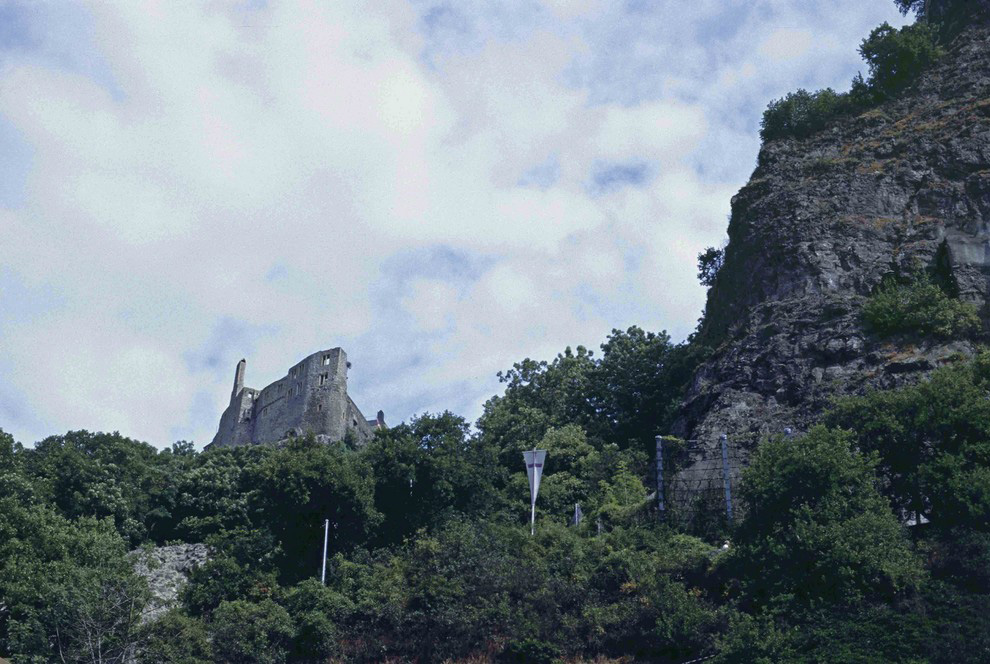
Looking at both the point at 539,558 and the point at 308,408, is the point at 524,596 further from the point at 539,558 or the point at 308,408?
the point at 308,408

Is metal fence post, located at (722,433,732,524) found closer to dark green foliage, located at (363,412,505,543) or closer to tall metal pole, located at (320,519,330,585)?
dark green foliage, located at (363,412,505,543)

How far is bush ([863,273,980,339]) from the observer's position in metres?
32.2

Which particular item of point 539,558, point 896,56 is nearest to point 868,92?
point 896,56

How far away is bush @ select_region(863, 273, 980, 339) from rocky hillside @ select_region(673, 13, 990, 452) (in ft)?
1.10

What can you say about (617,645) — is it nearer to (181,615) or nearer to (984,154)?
(181,615)

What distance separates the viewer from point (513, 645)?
80.1ft

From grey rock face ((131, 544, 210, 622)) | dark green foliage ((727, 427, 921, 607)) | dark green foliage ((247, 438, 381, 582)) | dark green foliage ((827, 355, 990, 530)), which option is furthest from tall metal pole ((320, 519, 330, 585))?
dark green foliage ((827, 355, 990, 530))

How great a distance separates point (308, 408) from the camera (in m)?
63.7

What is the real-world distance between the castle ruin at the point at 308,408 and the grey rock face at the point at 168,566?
27513 millimetres

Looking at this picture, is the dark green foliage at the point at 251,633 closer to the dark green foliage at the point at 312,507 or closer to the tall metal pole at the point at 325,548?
the tall metal pole at the point at 325,548

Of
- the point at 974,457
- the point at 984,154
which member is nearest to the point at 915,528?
the point at 974,457

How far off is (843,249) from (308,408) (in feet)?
114

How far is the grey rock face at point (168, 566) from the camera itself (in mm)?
30125

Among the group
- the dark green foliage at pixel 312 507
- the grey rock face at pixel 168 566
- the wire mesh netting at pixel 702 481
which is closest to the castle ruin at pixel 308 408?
the grey rock face at pixel 168 566
